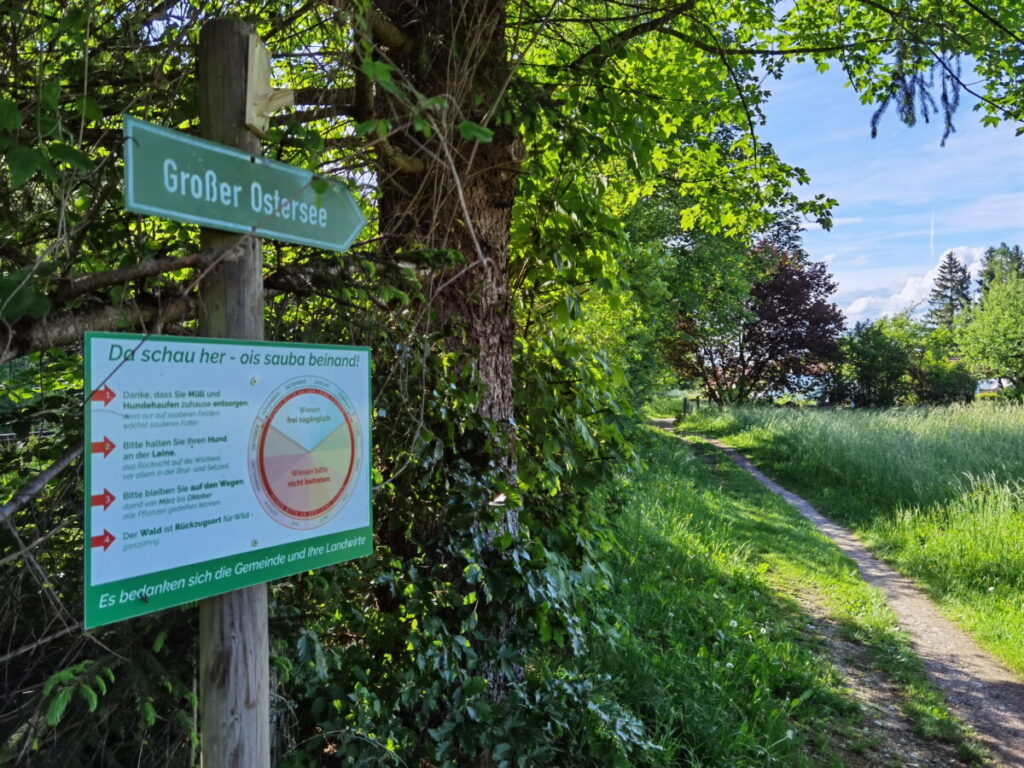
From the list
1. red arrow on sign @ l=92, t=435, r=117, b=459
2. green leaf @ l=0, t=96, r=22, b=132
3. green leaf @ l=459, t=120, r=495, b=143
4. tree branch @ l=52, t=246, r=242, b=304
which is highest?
green leaf @ l=0, t=96, r=22, b=132

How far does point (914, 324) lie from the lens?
39.2 meters

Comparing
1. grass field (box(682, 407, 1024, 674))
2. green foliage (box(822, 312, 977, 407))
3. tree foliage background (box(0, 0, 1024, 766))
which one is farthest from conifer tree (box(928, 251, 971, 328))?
tree foliage background (box(0, 0, 1024, 766))

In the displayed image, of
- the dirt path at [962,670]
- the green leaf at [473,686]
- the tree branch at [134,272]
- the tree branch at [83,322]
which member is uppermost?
the tree branch at [134,272]

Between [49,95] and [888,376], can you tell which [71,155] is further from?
[888,376]

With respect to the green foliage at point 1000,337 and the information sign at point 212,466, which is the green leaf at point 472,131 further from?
the green foliage at point 1000,337

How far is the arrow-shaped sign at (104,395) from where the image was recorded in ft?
4.29

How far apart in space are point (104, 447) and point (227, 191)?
2.14 feet

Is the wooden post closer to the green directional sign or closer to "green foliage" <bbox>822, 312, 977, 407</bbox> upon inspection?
the green directional sign

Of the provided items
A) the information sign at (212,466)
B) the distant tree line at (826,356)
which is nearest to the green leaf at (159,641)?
the information sign at (212,466)

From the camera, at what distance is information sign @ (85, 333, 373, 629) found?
4.36ft

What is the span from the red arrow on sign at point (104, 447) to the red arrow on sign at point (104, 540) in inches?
6.0

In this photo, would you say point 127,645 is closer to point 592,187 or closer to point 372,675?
point 372,675

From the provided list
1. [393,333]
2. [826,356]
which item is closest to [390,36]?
[393,333]

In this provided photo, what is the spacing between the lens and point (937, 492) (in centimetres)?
916
